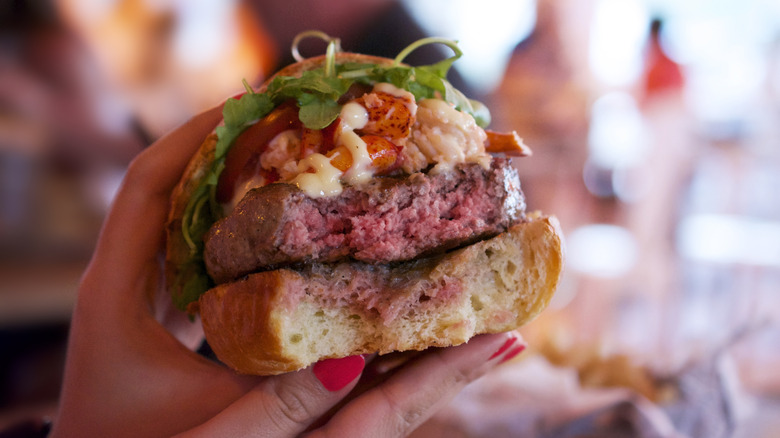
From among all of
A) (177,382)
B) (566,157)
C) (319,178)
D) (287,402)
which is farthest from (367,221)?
(566,157)

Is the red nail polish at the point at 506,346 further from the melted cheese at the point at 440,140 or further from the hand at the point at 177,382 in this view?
the melted cheese at the point at 440,140

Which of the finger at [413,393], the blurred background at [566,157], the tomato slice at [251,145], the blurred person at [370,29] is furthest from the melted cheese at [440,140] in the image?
the blurred person at [370,29]

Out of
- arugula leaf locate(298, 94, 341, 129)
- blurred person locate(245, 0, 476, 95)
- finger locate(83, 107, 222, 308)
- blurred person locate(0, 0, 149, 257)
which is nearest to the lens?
arugula leaf locate(298, 94, 341, 129)

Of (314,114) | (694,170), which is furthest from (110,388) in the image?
(694,170)

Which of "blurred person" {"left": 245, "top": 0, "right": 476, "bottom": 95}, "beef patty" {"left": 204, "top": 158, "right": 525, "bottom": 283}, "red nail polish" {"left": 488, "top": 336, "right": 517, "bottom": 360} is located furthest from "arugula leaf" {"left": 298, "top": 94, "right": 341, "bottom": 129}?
"blurred person" {"left": 245, "top": 0, "right": 476, "bottom": 95}

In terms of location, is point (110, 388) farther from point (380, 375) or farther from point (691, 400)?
point (691, 400)

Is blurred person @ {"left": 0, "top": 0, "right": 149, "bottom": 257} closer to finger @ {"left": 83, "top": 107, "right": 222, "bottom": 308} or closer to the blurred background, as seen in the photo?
the blurred background

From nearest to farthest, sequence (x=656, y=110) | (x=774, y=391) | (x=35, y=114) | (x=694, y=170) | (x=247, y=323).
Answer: (x=247, y=323), (x=35, y=114), (x=774, y=391), (x=656, y=110), (x=694, y=170)
